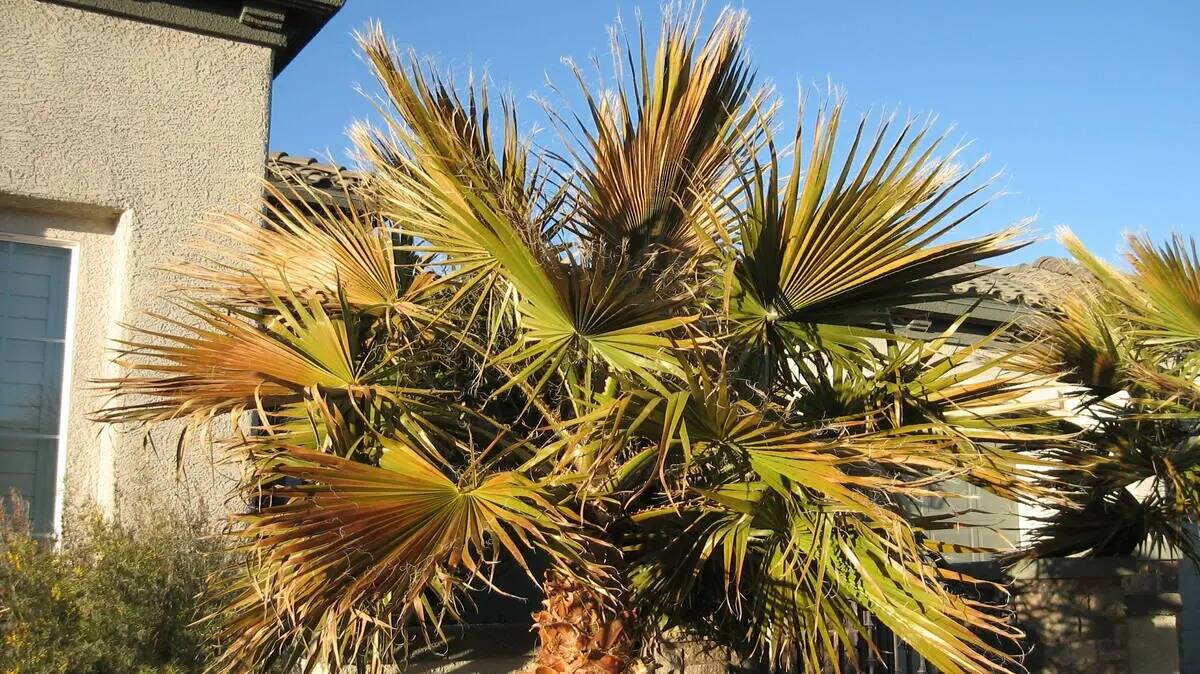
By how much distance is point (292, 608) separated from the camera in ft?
14.3

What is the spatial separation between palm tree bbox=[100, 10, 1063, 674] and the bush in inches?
27.9

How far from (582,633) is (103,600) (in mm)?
2349

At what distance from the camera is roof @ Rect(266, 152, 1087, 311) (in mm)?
6473

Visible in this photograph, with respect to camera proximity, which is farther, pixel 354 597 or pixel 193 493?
pixel 193 493

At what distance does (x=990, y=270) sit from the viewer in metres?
5.12

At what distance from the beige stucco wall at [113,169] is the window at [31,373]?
0.12m

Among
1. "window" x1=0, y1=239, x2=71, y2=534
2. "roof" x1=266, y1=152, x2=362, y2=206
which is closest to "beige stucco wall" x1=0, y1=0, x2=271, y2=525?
"window" x1=0, y1=239, x2=71, y2=534

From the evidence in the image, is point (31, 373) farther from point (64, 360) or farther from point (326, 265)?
point (326, 265)

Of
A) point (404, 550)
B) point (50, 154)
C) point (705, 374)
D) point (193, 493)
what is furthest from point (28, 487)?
point (705, 374)

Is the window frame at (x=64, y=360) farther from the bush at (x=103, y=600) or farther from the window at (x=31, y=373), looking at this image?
the bush at (x=103, y=600)

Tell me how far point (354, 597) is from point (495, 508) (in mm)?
629

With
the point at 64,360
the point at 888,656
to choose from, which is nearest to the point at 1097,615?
the point at 888,656

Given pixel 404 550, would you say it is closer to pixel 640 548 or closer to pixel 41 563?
pixel 640 548

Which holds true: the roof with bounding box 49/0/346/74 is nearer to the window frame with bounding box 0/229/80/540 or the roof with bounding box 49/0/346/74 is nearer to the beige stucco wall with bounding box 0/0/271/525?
the beige stucco wall with bounding box 0/0/271/525
